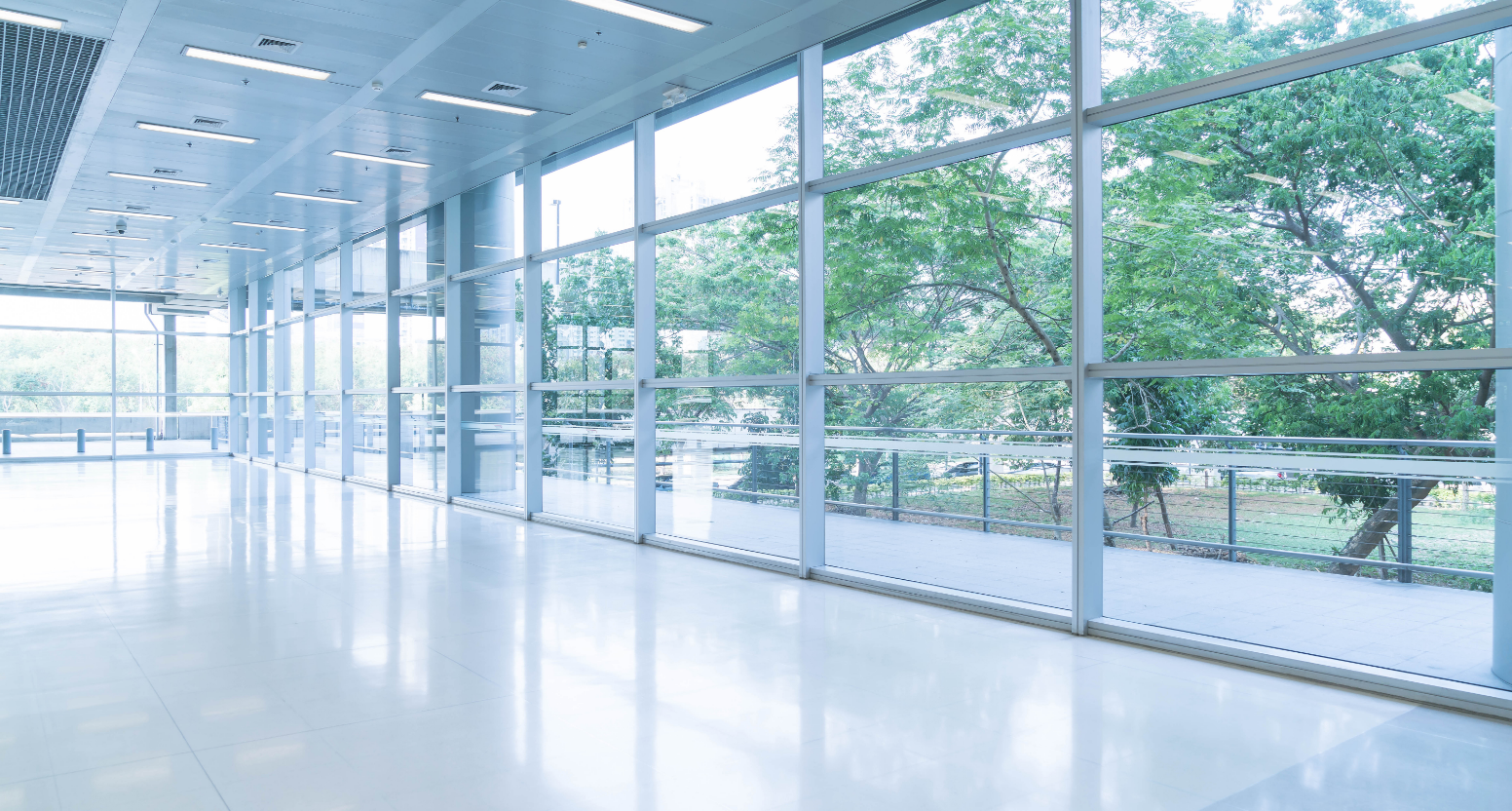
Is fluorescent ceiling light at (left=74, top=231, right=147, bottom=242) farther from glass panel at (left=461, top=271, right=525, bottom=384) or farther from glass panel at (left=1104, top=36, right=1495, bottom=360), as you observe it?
glass panel at (left=1104, top=36, right=1495, bottom=360)

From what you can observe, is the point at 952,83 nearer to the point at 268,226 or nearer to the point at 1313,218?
the point at 1313,218

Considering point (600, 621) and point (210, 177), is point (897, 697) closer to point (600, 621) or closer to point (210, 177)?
point (600, 621)

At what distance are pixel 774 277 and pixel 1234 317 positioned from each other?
4.02m

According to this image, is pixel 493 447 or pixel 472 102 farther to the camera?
pixel 493 447

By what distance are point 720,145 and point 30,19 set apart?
4.84 metres

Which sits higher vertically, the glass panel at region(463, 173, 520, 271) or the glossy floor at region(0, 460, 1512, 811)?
the glass panel at region(463, 173, 520, 271)

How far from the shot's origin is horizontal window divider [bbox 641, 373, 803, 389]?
23.0ft

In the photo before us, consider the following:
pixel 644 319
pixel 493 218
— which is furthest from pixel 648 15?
pixel 493 218

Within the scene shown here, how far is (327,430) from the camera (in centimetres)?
1639

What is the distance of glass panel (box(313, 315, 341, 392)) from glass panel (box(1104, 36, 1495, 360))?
12.2m

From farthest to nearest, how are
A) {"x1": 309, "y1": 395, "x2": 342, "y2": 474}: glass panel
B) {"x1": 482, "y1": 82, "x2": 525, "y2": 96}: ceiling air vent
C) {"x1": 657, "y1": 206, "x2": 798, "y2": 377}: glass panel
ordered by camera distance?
{"x1": 309, "y1": 395, "x2": 342, "y2": 474}: glass panel, {"x1": 657, "y1": 206, "x2": 798, "y2": 377}: glass panel, {"x1": 482, "y1": 82, "x2": 525, "y2": 96}: ceiling air vent

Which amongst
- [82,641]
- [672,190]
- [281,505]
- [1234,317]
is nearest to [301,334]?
[281,505]

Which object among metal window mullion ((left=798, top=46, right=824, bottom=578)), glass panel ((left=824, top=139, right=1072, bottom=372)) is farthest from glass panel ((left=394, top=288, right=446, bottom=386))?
metal window mullion ((left=798, top=46, right=824, bottom=578))

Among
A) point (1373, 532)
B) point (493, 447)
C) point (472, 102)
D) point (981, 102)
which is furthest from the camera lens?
point (493, 447)
